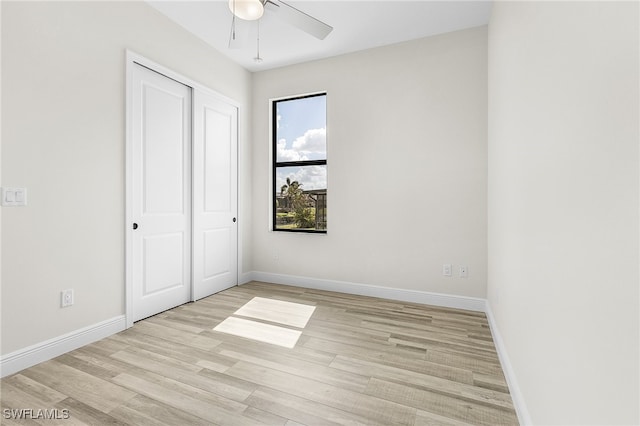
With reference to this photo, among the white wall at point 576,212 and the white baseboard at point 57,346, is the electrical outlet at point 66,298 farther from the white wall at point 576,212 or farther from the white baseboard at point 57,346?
the white wall at point 576,212

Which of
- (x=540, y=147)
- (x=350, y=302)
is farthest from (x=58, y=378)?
(x=540, y=147)

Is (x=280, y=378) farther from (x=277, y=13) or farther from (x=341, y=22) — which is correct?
(x=341, y=22)

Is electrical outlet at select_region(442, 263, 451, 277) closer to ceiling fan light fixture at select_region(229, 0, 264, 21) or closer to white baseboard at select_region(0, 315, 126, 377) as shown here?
ceiling fan light fixture at select_region(229, 0, 264, 21)

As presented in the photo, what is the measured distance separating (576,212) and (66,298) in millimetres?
3054

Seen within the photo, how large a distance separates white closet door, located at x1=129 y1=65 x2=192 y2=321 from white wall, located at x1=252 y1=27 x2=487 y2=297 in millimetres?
1357

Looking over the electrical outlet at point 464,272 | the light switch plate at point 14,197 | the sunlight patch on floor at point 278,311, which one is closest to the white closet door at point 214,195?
the sunlight patch on floor at point 278,311

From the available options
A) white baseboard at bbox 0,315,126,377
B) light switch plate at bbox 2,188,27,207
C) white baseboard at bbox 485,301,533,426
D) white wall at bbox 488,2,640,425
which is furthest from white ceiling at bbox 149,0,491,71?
white baseboard at bbox 485,301,533,426

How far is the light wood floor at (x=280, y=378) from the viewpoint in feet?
5.30

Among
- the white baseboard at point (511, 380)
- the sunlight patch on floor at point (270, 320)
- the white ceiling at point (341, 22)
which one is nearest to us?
the white baseboard at point (511, 380)

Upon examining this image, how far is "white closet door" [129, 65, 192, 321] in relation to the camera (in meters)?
2.83

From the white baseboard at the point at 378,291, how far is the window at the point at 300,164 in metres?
0.66

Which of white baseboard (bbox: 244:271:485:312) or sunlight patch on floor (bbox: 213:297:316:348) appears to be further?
white baseboard (bbox: 244:271:485:312)

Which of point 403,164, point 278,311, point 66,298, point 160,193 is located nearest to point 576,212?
point 403,164

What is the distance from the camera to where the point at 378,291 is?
3.62 meters
